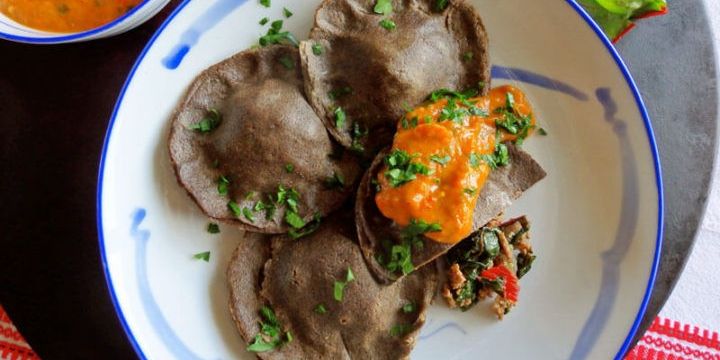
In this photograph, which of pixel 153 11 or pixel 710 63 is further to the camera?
pixel 710 63

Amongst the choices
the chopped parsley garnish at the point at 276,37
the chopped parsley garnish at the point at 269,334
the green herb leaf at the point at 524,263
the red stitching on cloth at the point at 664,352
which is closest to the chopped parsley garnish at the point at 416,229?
the green herb leaf at the point at 524,263

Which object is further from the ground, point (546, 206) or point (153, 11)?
point (153, 11)

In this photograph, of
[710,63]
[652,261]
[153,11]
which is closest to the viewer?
[153,11]

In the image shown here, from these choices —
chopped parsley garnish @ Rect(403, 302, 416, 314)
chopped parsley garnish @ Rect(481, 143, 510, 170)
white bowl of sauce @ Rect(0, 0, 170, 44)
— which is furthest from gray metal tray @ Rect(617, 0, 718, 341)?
white bowl of sauce @ Rect(0, 0, 170, 44)

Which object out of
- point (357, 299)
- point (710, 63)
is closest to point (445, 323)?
point (357, 299)

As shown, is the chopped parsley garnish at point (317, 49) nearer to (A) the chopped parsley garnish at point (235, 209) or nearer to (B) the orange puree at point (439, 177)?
(B) the orange puree at point (439, 177)

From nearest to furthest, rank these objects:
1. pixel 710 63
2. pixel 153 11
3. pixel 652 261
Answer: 1. pixel 153 11
2. pixel 652 261
3. pixel 710 63

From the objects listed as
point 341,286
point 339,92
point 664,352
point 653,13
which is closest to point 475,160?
point 339,92

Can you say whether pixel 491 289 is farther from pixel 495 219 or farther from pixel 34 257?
pixel 34 257
